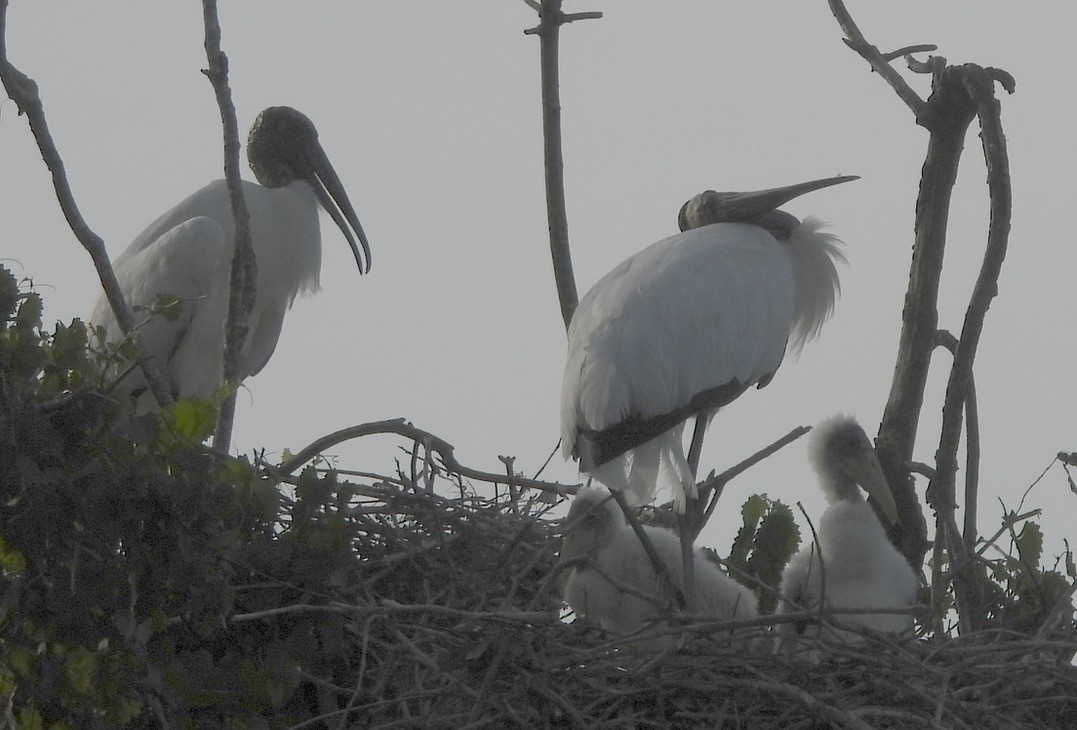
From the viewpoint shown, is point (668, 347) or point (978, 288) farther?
point (668, 347)

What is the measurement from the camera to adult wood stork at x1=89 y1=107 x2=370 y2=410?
600 centimetres

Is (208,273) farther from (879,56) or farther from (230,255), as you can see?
(879,56)

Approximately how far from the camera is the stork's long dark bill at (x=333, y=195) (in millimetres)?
6777

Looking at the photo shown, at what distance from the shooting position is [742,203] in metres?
6.01

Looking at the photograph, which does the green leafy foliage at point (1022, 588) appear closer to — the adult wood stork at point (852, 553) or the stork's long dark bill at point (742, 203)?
the adult wood stork at point (852, 553)

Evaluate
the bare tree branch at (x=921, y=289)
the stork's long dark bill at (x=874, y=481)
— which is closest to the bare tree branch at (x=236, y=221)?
the stork's long dark bill at (x=874, y=481)

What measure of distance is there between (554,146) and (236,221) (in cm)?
128

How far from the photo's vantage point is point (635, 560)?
14.9 feet

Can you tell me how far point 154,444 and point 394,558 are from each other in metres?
0.93

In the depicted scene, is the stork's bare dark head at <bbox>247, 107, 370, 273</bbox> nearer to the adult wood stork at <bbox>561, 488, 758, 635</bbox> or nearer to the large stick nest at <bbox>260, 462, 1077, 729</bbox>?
the adult wood stork at <bbox>561, 488, 758, 635</bbox>

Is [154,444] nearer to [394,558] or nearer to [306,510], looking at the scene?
[306,510]

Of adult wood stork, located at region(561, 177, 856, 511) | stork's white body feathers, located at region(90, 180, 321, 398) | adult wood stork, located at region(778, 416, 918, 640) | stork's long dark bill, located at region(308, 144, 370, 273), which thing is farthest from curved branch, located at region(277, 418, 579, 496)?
stork's long dark bill, located at region(308, 144, 370, 273)

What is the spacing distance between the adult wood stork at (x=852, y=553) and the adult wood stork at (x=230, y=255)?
2002mm

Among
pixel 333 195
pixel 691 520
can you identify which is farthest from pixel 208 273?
pixel 691 520
